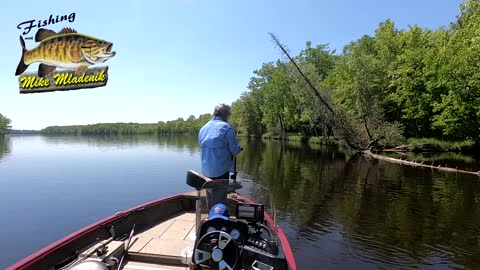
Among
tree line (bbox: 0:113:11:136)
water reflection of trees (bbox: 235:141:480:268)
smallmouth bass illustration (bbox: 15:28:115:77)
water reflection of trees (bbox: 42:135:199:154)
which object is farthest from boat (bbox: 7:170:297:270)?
tree line (bbox: 0:113:11:136)

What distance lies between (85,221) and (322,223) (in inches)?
329

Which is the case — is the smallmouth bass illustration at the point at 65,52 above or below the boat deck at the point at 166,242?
above

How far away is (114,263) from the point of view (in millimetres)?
4633

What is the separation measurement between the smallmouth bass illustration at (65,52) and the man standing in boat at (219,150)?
12.5m

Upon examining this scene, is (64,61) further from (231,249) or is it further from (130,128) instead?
(130,128)

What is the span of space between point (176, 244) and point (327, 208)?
9.21 m

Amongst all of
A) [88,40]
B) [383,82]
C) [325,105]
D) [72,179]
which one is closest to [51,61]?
[88,40]

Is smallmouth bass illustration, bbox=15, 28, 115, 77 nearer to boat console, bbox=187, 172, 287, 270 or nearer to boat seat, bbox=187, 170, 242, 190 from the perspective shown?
boat seat, bbox=187, 170, 242, 190

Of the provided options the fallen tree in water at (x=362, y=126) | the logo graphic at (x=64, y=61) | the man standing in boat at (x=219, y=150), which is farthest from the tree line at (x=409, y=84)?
the man standing in boat at (x=219, y=150)

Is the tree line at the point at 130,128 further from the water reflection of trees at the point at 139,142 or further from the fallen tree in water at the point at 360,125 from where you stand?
the fallen tree in water at the point at 360,125

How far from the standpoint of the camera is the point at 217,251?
4160 millimetres

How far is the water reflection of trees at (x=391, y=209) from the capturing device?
9508 millimetres

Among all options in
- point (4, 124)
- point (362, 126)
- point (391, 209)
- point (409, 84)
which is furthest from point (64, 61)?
point (4, 124)

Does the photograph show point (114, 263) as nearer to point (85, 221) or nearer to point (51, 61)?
point (85, 221)
